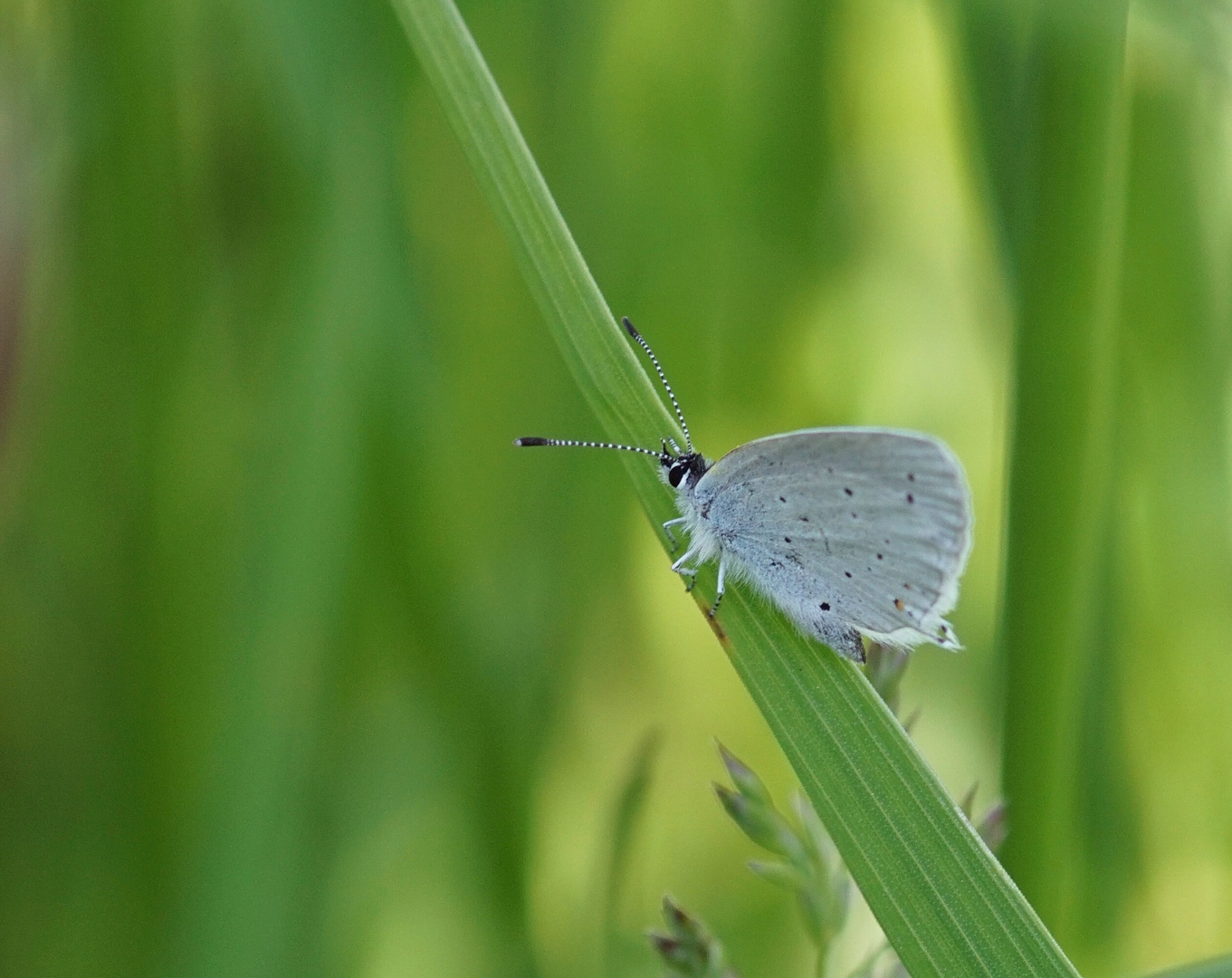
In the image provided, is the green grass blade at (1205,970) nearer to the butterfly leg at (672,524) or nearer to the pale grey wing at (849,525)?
the pale grey wing at (849,525)

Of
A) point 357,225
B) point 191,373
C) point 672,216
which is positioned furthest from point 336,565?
point 672,216

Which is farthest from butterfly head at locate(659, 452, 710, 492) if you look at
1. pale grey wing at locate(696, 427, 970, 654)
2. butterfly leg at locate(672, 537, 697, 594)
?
butterfly leg at locate(672, 537, 697, 594)

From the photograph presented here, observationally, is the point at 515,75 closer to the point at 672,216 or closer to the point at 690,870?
the point at 672,216

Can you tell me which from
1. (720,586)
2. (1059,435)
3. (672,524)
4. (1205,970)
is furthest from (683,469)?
(1205,970)

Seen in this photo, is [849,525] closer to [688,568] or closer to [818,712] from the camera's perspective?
[688,568]

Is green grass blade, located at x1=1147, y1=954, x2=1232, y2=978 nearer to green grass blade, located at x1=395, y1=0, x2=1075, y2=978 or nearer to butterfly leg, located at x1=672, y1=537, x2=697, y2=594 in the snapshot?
green grass blade, located at x1=395, y1=0, x2=1075, y2=978
